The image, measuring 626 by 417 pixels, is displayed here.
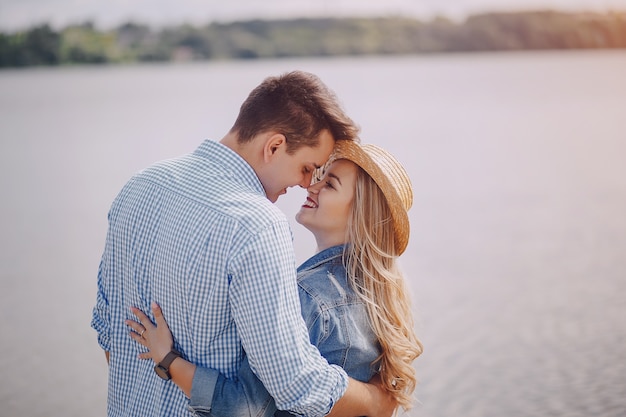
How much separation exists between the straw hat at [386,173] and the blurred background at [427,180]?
192 centimetres

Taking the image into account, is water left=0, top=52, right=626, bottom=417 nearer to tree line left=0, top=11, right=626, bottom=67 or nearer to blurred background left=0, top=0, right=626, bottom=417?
blurred background left=0, top=0, right=626, bottom=417

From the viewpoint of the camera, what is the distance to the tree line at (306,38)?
1112 inches

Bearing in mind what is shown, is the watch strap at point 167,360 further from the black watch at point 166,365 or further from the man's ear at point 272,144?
the man's ear at point 272,144

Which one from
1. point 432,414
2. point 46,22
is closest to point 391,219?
point 432,414

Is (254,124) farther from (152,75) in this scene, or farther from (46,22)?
(152,75)

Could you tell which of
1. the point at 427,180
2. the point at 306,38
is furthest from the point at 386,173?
the point at 306,38

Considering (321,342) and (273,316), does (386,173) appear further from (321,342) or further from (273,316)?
(273,316)

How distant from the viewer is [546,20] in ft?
101

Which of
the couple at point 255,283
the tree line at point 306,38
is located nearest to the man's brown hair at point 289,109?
the couple at point 255,283

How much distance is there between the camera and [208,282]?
67.5 inches

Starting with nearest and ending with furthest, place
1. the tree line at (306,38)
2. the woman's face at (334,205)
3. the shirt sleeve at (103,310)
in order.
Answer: the shirt sleeve at (103,310) < the woman's face at (334,205) < the tree line at (306,38)

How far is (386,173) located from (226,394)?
825mm

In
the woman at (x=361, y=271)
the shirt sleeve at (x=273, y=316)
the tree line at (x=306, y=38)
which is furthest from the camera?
the tree line at (x=306, y=38)

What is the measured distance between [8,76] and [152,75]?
6.98 m
